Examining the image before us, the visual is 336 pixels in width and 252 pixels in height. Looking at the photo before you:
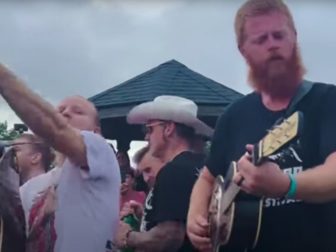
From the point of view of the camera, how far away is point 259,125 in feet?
8.11

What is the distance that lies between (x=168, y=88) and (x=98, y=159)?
4.42 meters

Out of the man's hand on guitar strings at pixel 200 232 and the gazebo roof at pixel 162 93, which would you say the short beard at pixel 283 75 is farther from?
the gazebo roof at pixel 162 93

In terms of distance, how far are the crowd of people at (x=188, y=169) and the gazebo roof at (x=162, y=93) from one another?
10.8 feet

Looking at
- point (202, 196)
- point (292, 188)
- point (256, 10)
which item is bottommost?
point (202, 196)

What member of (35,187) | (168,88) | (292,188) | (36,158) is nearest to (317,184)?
(292,188)

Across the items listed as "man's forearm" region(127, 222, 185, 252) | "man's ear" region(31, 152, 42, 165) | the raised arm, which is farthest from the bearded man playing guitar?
"man's ear" region(31, 152, 42, 165)

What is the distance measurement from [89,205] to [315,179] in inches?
43.7

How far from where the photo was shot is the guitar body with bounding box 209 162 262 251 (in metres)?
2.36

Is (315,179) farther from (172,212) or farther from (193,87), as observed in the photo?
(193,87)

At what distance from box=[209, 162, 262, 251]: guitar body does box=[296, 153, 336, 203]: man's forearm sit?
9.7 inches

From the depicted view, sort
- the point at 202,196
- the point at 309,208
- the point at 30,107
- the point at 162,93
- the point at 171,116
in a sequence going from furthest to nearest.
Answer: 1. the point at 162,93
2. the point at 171,116
3. the point at 30,107
4. the point at 202,196
5. the point at 309,208

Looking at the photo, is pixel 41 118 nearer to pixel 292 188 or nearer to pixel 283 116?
pixel 283 116

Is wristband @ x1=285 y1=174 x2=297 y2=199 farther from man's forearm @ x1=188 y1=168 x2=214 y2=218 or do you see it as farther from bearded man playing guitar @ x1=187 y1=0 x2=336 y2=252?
man's forearm @ x1=188 y1=168 x2=214 y2=218

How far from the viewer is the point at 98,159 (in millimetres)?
3016
